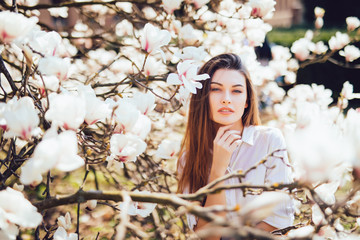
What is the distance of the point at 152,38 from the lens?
53.8 inches

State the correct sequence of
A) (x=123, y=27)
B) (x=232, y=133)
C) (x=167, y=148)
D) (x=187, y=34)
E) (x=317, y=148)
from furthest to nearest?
(x=123, y=27)
(x=187, y=34)
(x=232, y=133)
(x=167, y=148)
(x=317, y=148)

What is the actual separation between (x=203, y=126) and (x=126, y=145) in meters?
0.81

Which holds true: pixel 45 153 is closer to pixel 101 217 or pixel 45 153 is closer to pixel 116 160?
pixel 116 160

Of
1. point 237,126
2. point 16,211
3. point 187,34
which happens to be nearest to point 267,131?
point 237,126

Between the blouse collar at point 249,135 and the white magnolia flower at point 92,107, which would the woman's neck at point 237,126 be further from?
the white magnolia flower at point 92,107

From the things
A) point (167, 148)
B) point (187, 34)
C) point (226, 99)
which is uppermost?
point (187, 34)

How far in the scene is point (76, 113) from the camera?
0.90 m

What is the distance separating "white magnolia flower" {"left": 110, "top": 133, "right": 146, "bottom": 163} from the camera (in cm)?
105

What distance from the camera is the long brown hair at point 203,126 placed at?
181 cm

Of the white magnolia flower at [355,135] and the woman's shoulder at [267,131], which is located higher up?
the white magnolia flower at [355,135]

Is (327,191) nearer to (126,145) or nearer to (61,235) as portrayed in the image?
(126,145)

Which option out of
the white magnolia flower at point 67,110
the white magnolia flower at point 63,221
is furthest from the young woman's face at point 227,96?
the white magnolia flower at point 67,110

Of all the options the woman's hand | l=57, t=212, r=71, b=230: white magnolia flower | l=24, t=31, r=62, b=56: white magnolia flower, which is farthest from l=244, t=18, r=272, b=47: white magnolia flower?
l=57, t=212, r=71, b=230: white magnolia flower

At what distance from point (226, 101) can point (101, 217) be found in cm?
161
